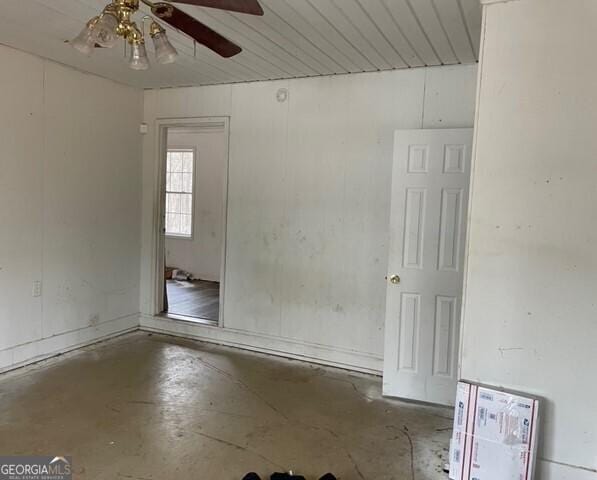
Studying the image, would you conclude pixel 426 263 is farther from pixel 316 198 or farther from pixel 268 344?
pixel 268 344

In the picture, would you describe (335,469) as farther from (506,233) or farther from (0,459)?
(0,459)

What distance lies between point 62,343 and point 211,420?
75.2 inches

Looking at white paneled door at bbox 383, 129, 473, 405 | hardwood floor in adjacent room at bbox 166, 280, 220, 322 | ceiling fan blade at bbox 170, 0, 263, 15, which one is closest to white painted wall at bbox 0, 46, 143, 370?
hardwood floor in adjacent room at bbox 166, 280, 220, 322

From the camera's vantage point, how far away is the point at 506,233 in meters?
2.24

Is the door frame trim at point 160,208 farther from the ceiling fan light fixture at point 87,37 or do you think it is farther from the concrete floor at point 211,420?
the ceiling fan light fixture at point 87,37

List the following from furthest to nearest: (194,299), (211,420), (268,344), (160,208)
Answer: (194,299) < (160,208) < (268,344) < (211,420)

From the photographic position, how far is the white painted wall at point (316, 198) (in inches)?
144

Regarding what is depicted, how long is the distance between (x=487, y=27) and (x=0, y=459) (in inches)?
132

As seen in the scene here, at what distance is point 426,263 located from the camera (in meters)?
3.22

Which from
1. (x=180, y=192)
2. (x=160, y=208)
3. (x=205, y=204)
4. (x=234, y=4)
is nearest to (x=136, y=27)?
(x=234, y=4)

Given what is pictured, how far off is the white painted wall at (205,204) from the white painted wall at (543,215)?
215 inches

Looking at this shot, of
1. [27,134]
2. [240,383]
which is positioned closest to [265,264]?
[240,383]

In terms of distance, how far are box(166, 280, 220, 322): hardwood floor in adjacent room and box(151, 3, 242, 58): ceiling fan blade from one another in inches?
124

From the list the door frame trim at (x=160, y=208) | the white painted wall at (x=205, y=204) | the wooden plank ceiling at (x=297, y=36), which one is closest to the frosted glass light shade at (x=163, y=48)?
the wooden plank ceiling at (x=297, y=36)
